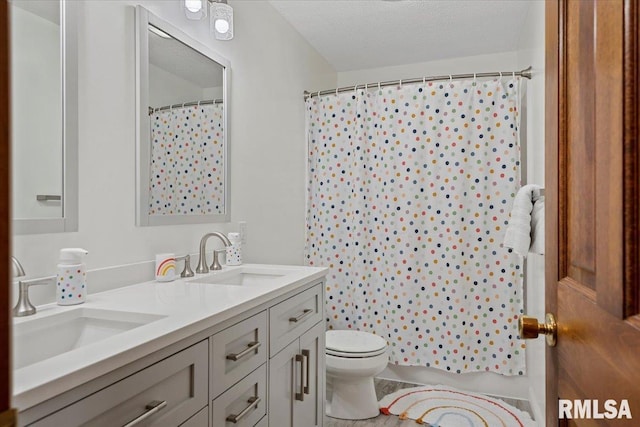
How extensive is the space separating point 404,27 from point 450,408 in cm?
245

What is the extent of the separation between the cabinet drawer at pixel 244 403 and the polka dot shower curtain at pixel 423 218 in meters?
1.61

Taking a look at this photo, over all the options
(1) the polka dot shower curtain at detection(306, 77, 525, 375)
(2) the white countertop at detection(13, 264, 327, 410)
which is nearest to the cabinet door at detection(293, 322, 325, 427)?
(2) the white countertop at detection(13, 264, 327, 410)

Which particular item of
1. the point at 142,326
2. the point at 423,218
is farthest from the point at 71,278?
the point at 423,218

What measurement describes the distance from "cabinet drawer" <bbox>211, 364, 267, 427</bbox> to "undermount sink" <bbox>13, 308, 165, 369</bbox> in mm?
297

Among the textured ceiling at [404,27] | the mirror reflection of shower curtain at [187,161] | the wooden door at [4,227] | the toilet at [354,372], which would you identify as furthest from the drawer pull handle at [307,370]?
the textured ceiling at [404,27]

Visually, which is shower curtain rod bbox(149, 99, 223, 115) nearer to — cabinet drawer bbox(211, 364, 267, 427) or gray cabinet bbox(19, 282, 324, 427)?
gray cabinet bbox(19, 282, 324, 427)

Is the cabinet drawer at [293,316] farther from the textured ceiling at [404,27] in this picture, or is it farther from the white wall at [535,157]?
the textured ceiling at [404,27]

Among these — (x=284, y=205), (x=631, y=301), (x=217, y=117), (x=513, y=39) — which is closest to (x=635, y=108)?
(x=631, y=301)

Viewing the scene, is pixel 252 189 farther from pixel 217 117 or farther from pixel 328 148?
pixel 328 148

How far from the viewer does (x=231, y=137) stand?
6.95ft

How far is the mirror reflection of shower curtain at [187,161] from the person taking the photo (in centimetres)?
164

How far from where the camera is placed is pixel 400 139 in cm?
278

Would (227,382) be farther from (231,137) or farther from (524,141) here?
(524,141)

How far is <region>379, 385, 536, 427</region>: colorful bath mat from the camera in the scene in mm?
2275
